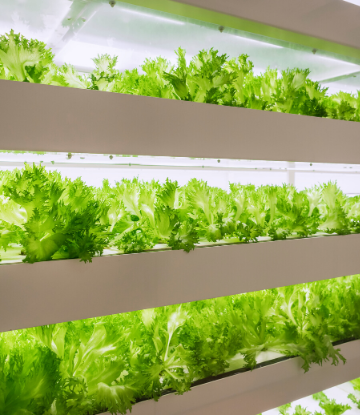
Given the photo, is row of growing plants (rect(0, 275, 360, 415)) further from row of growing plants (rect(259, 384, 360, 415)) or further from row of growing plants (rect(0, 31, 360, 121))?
row of growing plants (rect(0, 31, 360, 121))

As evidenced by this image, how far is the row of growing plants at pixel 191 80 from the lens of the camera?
95 cm

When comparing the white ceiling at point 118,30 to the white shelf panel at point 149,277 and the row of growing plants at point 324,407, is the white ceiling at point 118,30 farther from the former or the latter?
the row of growing plants at point 324,407

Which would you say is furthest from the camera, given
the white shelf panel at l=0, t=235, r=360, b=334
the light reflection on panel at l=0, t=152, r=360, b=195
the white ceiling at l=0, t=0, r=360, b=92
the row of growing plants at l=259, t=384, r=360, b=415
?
the row of growing plants at l=259, t=384, r=360, b=415

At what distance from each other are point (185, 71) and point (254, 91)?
1.02ft

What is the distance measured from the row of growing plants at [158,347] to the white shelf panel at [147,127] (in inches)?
20.3

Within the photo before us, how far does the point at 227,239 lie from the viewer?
4.22 ft

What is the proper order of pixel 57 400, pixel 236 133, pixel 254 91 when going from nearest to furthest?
pixel 57 400 → pixel 236 133 → pixel 254 91

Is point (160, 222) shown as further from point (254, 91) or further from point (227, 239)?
point (254, 91)

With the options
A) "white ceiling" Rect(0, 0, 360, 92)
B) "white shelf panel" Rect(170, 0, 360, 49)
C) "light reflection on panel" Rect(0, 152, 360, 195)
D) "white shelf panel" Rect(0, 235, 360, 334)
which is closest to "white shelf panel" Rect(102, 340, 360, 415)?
"white shelf panel" Rect(0, 235, 360, 334)

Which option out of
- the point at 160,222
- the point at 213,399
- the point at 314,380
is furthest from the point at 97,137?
the point at 314,380

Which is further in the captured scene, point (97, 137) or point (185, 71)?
point (185, 71)

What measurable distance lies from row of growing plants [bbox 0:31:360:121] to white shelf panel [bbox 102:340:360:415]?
923mm

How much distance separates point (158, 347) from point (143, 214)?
417 mm

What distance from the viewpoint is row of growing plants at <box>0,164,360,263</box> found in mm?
920
